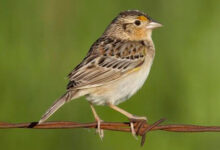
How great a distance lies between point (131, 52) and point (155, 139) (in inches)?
55.1

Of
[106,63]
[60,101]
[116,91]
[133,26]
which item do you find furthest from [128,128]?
[133,26]

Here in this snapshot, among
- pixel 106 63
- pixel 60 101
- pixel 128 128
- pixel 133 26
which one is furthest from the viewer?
pixel 133 26

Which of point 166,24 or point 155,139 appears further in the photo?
point 166,24

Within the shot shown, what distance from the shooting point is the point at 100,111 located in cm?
889

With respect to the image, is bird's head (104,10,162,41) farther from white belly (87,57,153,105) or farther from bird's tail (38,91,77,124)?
bird's tail (38,91,77,124)

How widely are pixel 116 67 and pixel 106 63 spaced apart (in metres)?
0.19

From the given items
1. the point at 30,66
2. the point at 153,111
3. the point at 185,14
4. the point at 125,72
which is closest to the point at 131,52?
the point at 125,72

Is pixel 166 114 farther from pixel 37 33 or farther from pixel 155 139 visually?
pixel 37 33

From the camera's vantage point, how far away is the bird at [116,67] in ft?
23.6

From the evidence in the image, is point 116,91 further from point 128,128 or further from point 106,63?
point 128,128

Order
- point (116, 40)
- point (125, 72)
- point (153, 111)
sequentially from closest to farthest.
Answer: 1. point (125, 72)
2. point (116, 40)
3. point (153, 111)

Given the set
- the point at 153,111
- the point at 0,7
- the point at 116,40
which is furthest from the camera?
the point at 0,7

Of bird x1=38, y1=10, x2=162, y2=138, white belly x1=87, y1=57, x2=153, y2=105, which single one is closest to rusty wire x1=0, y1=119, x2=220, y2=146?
bird x1=38, y1=10, x2=162, y2=138

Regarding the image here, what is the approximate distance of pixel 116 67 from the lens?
7.50 m
